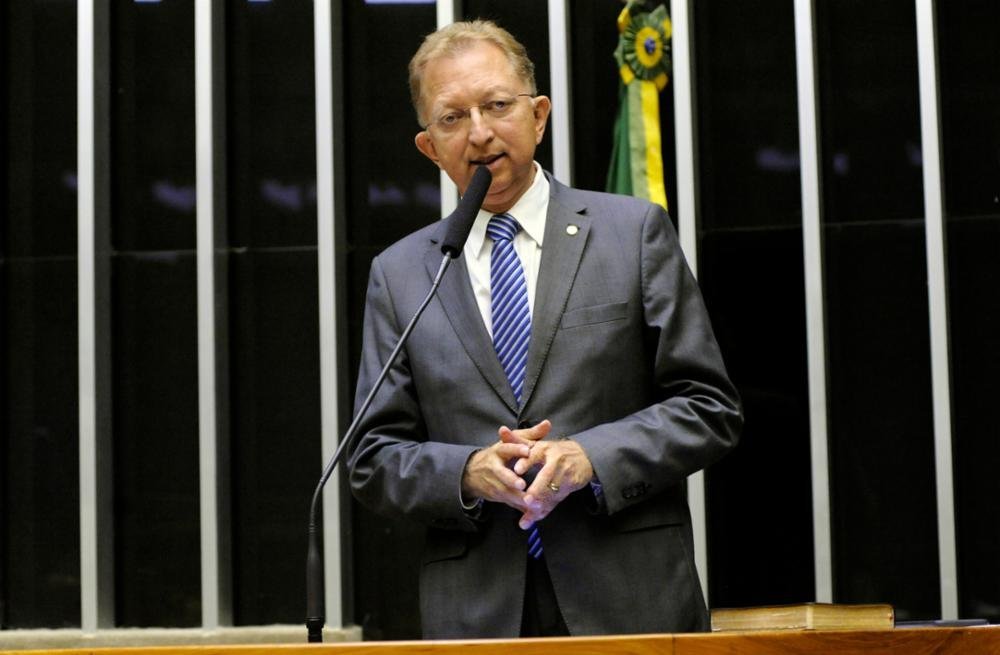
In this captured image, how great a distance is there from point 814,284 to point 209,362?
2.20 meters

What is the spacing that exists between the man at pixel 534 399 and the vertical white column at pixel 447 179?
284 centimetres

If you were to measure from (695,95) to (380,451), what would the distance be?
335 centimetres

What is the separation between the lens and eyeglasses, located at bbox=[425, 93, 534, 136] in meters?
2.40

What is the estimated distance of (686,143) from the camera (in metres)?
5.21

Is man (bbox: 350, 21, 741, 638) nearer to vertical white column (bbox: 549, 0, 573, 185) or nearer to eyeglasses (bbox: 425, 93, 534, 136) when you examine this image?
eyeglasses (bbox: 425, 93, 534, 136)

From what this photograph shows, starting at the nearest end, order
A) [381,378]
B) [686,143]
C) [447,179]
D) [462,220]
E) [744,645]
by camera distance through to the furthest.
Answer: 1. [744,645]
2. [381,378]
3. [462,220]
4. [686,143]
5. [447,179]

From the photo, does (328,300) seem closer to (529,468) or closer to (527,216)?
(527,216)

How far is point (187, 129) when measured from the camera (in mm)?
5617

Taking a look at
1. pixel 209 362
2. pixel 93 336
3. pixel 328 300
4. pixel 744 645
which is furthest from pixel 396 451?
→ pixel 93 336

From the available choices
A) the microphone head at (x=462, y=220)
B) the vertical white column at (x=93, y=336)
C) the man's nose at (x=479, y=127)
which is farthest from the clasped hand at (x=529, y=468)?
the vertical white column at (x=93, y=336)

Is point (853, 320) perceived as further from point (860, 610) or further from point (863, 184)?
point (860, 610)

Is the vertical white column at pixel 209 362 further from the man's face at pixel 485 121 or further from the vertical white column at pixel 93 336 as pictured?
the man's face at pixel 485 121

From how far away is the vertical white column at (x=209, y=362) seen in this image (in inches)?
210

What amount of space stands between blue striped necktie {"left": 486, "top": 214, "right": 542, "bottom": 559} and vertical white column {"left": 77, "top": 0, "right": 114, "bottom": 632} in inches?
132
